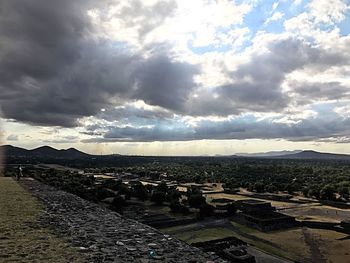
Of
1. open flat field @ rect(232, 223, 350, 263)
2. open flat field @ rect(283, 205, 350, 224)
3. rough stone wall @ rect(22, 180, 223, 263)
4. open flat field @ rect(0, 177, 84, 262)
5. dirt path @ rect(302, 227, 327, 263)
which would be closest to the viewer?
open flat field @ rect(0, 177, 84, 262)

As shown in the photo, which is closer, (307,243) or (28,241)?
(28,241)

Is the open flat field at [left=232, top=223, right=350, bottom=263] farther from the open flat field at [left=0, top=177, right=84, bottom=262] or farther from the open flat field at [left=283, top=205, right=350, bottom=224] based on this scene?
the open flat field at [left=0, top=177, right=84, bottom=262]

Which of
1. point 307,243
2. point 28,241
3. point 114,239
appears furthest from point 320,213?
point 28,241

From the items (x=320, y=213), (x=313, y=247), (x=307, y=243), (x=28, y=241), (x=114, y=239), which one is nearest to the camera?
(x=28, y=241)

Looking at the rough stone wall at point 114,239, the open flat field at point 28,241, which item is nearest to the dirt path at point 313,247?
the rough stone wall at point 114,239

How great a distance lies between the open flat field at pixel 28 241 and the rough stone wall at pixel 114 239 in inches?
7.8

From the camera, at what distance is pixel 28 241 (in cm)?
534

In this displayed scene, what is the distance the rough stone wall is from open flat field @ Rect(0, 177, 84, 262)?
0.20 meters

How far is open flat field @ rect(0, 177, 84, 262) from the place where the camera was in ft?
15.0

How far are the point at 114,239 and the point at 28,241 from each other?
4.09 ft

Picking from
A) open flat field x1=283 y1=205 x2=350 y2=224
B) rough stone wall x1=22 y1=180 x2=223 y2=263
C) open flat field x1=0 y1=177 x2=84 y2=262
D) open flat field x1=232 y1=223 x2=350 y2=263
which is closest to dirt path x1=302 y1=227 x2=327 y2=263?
open flat field x1=232 y1=223 x2=350 y2=263

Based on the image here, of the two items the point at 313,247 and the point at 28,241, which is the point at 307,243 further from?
the point at 28,241

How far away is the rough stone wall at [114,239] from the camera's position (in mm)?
4793

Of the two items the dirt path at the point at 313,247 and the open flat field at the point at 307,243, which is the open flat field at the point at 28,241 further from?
the dirt path at the point at 313,247
